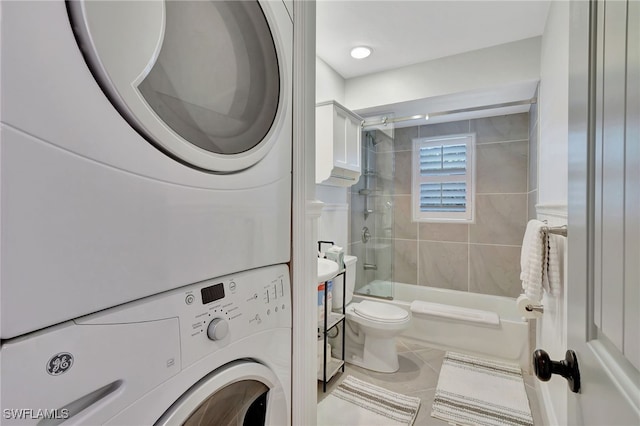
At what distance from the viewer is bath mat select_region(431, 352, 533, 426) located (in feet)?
5.73

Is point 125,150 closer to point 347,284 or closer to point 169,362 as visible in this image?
point 169,362

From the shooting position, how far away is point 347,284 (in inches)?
97.2

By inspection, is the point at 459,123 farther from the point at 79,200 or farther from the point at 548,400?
the point at 79,200

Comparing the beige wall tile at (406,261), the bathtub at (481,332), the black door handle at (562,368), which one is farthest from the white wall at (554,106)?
the beige wall tile at (406,261)

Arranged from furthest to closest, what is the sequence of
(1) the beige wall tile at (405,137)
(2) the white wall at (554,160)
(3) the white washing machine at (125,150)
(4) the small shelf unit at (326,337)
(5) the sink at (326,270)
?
(1) the beige wall tile at (405,137) < (4) the small shelf unit at (326,337) < (5) the sink at (326,270) < (2) the white wall at (554,160) < (3) the white washing machine at (125,150)

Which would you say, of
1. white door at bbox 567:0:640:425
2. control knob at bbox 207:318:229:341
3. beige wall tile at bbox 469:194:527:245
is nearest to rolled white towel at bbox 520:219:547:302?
white door at bbox 567:0:640:425

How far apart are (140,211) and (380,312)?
2123mm

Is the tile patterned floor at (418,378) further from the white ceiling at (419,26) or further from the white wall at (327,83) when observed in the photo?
the white ceiling at (419,26)

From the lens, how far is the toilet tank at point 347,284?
230 cm

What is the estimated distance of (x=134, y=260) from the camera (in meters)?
0.46

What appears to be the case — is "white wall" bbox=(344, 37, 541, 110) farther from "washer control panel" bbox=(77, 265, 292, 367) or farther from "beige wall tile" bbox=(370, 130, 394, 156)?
"washer control panel" bbox=(77, 265, 292, 367)

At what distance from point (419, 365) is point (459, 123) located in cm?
251

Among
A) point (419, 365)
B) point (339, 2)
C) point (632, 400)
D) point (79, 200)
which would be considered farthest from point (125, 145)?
point (419, 365)

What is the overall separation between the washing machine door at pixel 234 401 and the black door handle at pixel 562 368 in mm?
599
